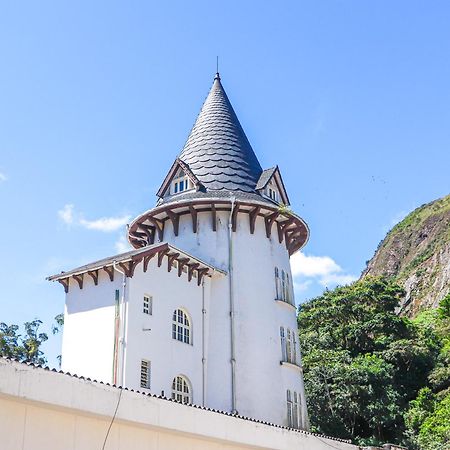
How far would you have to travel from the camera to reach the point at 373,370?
129ft

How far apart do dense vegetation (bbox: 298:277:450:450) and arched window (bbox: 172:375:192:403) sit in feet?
46.4

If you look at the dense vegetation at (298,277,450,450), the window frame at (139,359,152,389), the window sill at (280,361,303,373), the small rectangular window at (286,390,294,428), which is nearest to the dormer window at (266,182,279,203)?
the window sill at (280,361,303,373)

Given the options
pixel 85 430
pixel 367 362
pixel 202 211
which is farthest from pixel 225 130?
pixel 85 430

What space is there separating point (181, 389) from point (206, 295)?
4.49m

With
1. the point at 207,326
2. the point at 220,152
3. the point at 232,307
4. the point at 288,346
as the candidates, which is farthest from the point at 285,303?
the point at 220,152

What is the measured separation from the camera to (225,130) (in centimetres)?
3359

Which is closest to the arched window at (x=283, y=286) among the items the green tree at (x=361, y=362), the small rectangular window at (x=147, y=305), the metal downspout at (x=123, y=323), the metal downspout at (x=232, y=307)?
the metal downspout at (x=232, y=307)

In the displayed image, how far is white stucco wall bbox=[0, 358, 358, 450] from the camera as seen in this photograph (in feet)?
43.1

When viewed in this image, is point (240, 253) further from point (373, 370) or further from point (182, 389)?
point (373, 370)

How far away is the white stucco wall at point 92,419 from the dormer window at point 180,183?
1416 centimetres

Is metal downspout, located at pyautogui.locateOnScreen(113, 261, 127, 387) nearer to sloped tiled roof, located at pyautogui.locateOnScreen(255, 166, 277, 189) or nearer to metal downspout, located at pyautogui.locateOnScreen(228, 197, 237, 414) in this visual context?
metal downspout, located at pyautogui.locateOnScreen(228, 197, 237, 414)

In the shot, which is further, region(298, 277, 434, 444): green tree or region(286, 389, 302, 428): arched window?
region(298, 277, 434, 444): green tree

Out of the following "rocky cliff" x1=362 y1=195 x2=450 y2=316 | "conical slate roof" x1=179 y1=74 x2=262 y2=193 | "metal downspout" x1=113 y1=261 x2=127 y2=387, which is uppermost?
"rocky cliff" x1=362 y1=195 x2=450 y2=316

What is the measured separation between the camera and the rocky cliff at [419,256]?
8344 cm
